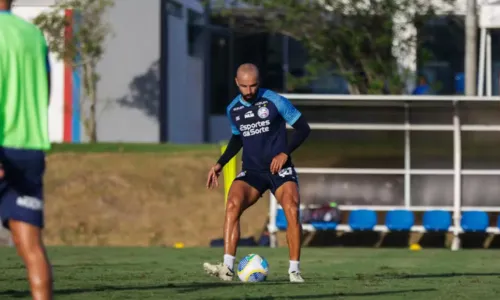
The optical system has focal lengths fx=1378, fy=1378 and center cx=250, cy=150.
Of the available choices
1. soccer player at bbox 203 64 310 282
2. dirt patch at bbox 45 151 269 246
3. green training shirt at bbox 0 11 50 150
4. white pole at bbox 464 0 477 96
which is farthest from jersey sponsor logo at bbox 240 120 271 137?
white pole at bbox 464 0 477 96

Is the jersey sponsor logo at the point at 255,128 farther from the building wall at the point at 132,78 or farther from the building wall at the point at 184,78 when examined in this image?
the building wall at the point at 184,78

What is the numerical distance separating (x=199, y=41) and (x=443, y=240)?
18.6 m

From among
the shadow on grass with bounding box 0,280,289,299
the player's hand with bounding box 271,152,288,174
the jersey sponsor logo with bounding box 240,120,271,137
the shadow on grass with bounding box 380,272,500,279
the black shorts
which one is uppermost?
the jersey sponsor logo with bounding box 240,120,271,137

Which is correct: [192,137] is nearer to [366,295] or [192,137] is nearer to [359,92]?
[359,92]

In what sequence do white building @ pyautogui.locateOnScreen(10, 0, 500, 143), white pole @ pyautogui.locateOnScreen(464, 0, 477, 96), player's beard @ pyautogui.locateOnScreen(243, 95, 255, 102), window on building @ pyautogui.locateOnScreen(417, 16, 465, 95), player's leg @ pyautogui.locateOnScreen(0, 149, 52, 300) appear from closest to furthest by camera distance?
player's leg @ pyautogui.locateOnScreen(0, 149, 52, 300) → player's beard @ pyautogui.locateOnScreen(243, 95, 255, 102) → white pole @ pyautogui.locateOnScreen(464, 0, 477, 96) → white building @ pyautogui.locateOnScreen(10, 0, 500, 143) → window on building @ pyautogui.locateOnScreen(417, 16, 465, 95)

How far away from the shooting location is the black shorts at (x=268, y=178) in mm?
12445

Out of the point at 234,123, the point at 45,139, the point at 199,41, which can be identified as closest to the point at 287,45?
the point at 199,41

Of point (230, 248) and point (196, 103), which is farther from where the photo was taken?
point (196, 103)

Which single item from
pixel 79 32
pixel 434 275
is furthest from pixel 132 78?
pixel 434 275

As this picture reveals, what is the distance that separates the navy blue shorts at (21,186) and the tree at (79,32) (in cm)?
2668

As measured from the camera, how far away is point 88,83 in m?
35.2

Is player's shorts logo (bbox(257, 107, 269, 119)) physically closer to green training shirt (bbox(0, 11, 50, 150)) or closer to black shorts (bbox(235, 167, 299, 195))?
black shorts (bbox(235, 167, 299, 195))

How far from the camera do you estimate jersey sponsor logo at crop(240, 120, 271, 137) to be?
12.5 m

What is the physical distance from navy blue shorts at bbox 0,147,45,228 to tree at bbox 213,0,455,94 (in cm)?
2334
